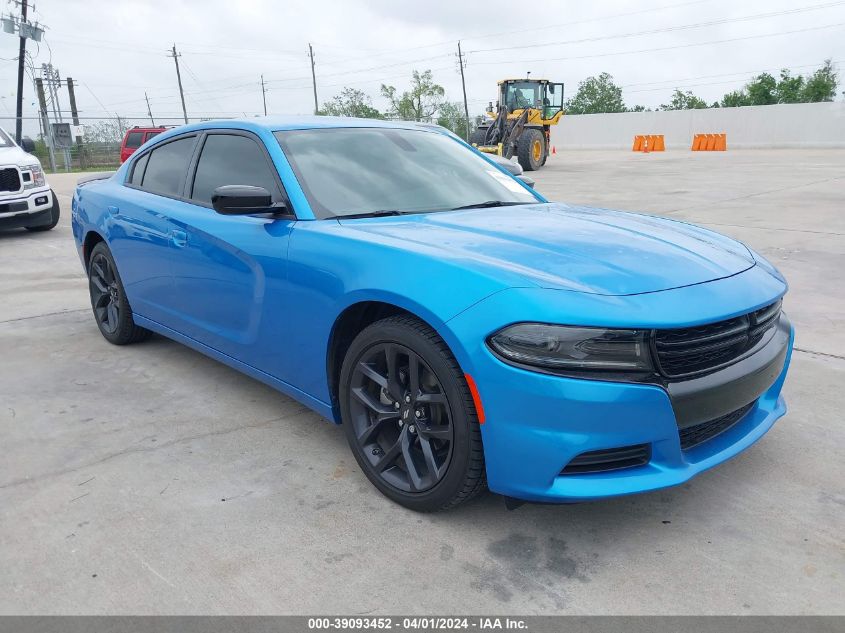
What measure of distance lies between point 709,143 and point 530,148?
20603mm

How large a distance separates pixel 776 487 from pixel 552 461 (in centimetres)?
119

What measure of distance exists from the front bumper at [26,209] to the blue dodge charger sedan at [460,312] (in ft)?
23.5

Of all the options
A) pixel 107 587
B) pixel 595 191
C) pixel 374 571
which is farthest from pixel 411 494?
pixel 595 191

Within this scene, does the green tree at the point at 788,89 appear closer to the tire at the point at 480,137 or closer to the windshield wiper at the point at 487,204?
the tire at the point at 480,137

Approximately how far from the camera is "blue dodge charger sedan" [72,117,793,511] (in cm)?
226

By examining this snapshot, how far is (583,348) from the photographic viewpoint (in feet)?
7.40

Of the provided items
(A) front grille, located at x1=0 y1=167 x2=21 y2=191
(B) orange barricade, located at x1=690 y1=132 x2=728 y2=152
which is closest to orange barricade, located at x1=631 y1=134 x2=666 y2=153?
(B) orange barricade, located at x1=690 y1=132 x2=728 y2=152

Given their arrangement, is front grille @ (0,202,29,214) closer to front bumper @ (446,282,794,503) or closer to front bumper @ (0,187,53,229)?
front bumper @ (0,187,53,229)

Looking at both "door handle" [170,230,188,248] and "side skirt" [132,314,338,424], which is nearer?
"side skirt" [132,314,338,424]

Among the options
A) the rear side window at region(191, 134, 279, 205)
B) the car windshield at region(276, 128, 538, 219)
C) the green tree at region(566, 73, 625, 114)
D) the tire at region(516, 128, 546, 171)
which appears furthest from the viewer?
the green tree at region(566, 73, 625, 114)

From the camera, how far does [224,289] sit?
139 inches

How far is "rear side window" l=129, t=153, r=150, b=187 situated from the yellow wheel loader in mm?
16891
